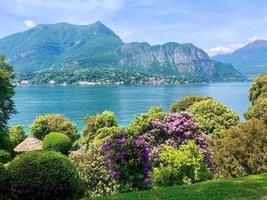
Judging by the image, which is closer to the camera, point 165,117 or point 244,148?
point 244,148

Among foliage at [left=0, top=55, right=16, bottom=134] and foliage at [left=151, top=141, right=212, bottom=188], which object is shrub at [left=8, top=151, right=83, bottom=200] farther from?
foliage at [left=0, top=55, right=16, bottom=134]

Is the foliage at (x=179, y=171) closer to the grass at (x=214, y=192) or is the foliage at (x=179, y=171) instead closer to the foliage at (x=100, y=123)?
the grass at (x=214, y=192)

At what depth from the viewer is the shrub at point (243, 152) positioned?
2003 centimetres

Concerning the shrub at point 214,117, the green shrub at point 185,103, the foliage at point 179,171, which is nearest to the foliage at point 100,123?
the green shrub at point 185,103

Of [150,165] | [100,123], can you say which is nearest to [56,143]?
[100,123]

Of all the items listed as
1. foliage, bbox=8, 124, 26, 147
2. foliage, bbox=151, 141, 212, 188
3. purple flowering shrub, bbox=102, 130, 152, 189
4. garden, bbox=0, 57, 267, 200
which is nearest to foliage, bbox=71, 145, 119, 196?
garden, bbox=0, 57, 267, 200

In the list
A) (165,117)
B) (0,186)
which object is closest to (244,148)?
(165,117)

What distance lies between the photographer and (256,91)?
5506 cm

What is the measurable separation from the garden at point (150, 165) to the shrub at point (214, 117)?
0.25 metres

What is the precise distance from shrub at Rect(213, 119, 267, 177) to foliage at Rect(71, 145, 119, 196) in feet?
19.6

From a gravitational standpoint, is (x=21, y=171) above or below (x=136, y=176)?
above

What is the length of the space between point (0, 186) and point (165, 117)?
13.7m

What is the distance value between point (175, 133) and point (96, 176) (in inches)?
249

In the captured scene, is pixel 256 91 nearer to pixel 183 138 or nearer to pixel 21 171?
pixel 183 138
